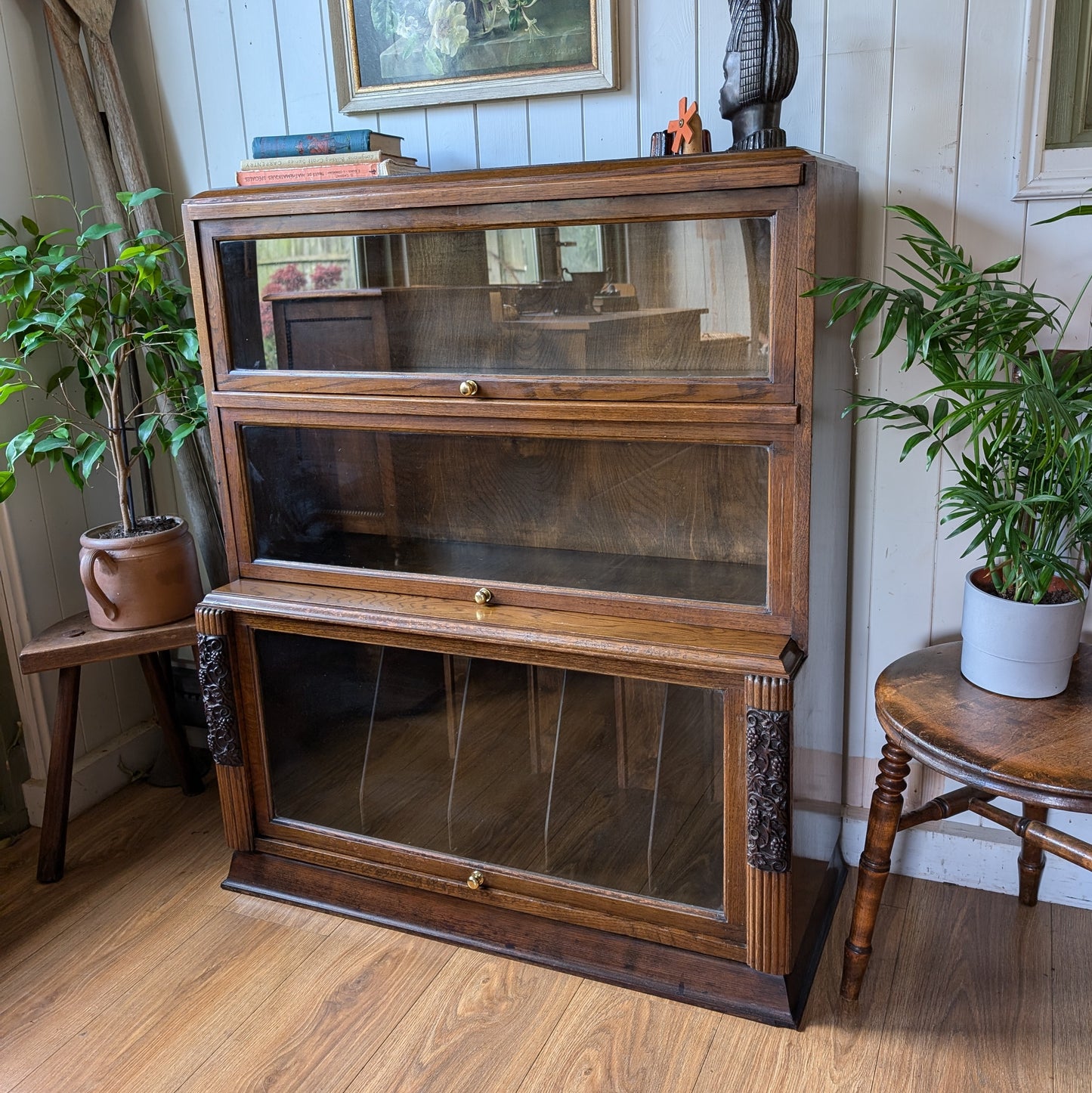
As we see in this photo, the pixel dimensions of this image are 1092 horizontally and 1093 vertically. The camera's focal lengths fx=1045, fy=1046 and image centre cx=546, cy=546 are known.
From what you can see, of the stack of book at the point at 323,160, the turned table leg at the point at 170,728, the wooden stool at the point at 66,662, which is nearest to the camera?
the stack of book at the point at 323,160

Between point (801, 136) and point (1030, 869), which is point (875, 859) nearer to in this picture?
point (1030, 869)

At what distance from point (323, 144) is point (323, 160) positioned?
29 mm

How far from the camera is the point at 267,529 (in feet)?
5.80

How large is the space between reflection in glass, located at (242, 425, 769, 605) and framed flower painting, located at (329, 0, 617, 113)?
2.04 ft

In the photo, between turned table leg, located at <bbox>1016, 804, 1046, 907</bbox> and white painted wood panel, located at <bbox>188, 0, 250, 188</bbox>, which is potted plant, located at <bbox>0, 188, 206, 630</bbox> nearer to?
white painted wood panel, located at <bbox>188, 0, 250, 188</bbox>

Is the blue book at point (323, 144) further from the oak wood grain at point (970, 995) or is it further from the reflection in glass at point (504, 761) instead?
the oak wood grain at point (970, 995)

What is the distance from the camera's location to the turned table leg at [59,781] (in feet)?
6.36

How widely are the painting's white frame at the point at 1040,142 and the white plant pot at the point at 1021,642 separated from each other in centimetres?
59

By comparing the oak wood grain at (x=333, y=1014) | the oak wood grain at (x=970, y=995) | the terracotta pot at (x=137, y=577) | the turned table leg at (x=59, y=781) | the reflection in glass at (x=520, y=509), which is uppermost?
the reflection in glass at (x=520, y=509)

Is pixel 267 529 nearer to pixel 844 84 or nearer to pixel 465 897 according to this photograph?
pixel 465 897

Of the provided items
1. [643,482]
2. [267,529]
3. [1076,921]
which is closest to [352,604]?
[267,529]

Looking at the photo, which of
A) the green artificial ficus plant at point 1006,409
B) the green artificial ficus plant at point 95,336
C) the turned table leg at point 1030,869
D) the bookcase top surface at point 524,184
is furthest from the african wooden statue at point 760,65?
the turned table leg at point 1030,869

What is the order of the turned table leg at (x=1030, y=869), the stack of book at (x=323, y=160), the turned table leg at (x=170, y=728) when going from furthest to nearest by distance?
the turned table leg at (x=170, y=728), the turned table leg at (x=1030, y=869), the stack of book at (x=323, y=160)

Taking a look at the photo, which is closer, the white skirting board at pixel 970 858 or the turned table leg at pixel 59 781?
the white skirting board at pixel 970 858
